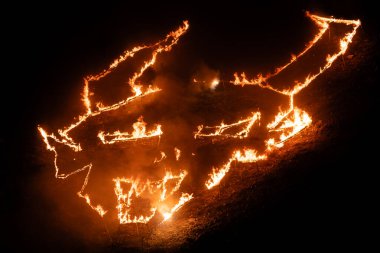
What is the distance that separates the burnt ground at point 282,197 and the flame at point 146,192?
18 cm

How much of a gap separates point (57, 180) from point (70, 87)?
3.44m

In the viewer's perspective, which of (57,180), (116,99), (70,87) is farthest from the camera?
(70,87)

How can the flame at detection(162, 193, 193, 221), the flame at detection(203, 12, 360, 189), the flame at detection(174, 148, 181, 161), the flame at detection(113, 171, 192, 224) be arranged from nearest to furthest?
1. the flame at detection(162, 193, 193, 221)
2. the flame at detection(113, 171, 192, 224)
3. the flame at detection(203, 12, 360, 189)
4. the flame at detection(174, 148, 181, 161)

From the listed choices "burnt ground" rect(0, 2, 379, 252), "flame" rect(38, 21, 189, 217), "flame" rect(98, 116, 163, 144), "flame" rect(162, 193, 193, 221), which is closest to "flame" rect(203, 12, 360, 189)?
"burnt ground" rect(0, 2, 379, 252)

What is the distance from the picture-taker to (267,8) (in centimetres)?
1127

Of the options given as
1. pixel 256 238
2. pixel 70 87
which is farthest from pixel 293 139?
pixel 70 87

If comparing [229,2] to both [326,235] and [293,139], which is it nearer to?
[293,139]

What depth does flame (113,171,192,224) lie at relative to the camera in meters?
7.96

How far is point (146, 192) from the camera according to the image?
8320 millimetres

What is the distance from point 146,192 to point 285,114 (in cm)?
355

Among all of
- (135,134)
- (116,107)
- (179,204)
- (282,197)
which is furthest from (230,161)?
(116,107)

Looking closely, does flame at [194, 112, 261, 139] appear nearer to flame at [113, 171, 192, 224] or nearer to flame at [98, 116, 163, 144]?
flame at [98, 116, 163, 144]

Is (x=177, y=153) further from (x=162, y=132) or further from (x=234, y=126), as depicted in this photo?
(x=234, y=126)

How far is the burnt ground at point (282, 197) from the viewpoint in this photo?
5.86 meters
